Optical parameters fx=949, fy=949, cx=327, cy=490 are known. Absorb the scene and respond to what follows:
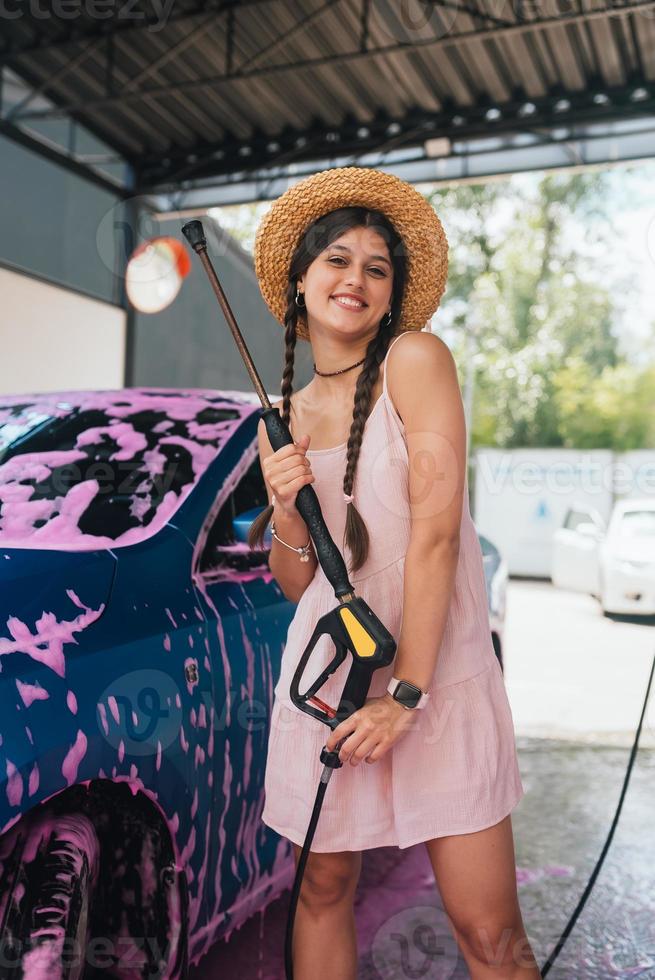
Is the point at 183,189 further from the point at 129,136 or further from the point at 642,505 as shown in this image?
the point at 642,505

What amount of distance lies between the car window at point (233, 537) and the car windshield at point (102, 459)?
112 mm

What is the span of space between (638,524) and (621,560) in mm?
710

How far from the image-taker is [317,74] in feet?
26.1

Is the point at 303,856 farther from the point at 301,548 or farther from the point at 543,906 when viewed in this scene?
the point at 543,906

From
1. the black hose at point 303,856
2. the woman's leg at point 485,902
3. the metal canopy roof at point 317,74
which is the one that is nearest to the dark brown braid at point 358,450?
the black hose at point 303,856

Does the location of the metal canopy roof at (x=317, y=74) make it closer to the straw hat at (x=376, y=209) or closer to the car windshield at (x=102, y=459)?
the car windshield at (x=102, y=459)

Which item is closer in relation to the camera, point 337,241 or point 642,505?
point 337,241

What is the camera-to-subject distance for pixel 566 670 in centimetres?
671

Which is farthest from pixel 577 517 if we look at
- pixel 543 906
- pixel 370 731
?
pixel 370 731

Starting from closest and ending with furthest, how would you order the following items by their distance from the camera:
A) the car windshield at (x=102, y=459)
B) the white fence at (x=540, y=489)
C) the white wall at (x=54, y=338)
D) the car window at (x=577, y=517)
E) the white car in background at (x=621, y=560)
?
the car windshield at (x=102, y=459), the white wall at (x=54, y=338), the white car in background at (x=621, y=560), the car window at (x=577, y=517), the white fence at (x=540, y=489)

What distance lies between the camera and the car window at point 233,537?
2.20m

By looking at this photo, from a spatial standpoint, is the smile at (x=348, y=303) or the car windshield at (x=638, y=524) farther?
the car windshield at (x=638, y=524)

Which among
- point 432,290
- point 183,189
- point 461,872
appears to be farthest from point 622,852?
point 183,189

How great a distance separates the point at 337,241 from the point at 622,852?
98.4 inches
